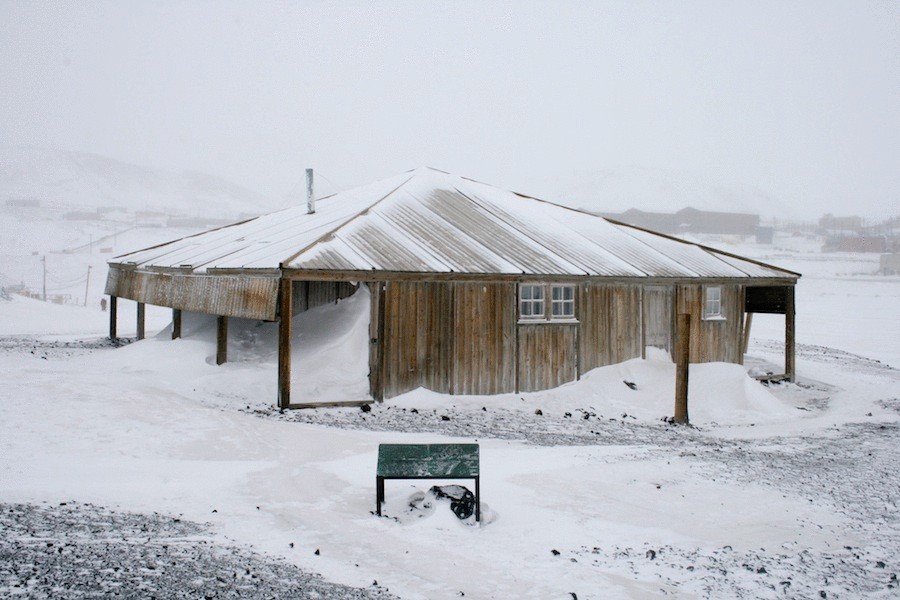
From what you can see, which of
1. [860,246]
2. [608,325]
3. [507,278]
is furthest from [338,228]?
[860,246]

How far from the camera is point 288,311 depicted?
15672 millimetres

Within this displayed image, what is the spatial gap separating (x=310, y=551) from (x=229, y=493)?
2.34 m

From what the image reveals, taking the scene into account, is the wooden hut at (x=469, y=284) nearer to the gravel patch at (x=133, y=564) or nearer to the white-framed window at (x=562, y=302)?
the white-framed window at (x=562, y=302)

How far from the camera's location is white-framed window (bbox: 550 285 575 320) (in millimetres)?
18984

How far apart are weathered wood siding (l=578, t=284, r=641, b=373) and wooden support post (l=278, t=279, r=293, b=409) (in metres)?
7.72

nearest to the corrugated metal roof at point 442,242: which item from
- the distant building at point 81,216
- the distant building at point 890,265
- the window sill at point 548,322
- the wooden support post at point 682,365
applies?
the window sill at point 548,322

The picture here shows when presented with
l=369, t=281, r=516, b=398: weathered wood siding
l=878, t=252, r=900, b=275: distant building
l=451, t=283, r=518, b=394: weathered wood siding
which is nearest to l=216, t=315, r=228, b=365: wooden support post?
l=369, t=281, r=516, b=398: weathered wood siding

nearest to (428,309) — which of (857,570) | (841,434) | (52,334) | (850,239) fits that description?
(841,434)

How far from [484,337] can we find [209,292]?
279 inches

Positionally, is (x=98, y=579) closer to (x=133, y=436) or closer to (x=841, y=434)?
(x=133, y=436)

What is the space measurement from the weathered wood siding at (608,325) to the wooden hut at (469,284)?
4 cm

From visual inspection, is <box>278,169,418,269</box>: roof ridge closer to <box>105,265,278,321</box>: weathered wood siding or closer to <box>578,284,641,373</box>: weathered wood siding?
<box>105,265,278,321</box>: weathered wood siding

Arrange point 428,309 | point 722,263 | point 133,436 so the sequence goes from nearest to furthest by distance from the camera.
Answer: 1. point 133,436
2. point 428,309
3. point 722,263

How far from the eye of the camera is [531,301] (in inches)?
734
